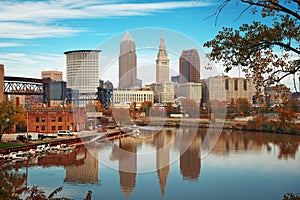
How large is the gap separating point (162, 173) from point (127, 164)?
→ 4.92 feet

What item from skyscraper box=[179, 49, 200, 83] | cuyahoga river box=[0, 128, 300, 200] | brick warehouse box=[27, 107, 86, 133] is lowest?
cuyahoga river box=[0, 128, 300, 200]

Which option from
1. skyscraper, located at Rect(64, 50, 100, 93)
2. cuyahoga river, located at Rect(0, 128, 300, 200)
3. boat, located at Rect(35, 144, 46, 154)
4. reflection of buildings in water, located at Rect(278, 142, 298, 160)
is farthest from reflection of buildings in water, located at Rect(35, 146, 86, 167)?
skyscraper, located at Rect(64, 50, 100, 93)

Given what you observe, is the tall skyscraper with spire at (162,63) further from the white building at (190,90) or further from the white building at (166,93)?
the white building at (190,90)

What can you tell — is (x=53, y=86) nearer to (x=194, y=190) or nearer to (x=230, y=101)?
(x=230, y=101)

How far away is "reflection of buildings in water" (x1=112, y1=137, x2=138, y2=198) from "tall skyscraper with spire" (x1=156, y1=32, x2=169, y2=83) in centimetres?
251

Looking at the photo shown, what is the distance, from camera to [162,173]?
27.6ft

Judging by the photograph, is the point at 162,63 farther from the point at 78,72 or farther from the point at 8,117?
the point at 78,72

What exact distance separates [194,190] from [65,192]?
2.32m

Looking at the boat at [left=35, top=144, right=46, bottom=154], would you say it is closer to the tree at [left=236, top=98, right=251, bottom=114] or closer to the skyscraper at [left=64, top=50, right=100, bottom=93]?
the skyscraper at [left=64, top=50, right=100, bottom=93]

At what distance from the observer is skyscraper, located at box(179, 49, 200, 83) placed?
25.0 feet

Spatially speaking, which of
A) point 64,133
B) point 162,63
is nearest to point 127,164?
point 162,63

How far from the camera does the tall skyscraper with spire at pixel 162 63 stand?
24.2 ft

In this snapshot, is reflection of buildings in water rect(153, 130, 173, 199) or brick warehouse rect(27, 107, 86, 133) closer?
reflection of buildings in water rect(153, 130, 173, 199)

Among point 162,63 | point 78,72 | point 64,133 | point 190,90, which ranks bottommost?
point 64,133
